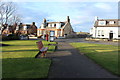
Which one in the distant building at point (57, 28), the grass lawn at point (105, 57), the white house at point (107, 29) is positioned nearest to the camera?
the grass lawn at point (105, 57)

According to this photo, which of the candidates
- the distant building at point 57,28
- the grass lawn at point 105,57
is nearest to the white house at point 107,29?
the distant building at point 57,28

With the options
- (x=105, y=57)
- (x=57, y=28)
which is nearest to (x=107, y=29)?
(x=57, y=28)

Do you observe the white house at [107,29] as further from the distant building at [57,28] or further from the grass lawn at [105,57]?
the grass lawn at [105,57]

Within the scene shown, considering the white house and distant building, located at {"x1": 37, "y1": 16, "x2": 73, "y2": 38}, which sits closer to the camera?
the white house

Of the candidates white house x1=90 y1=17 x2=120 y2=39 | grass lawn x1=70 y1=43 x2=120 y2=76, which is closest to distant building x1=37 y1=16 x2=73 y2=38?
white house x1=90 y1=17 x2=120 y2=39

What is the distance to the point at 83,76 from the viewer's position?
645 cm

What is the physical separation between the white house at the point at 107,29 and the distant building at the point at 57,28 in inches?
627

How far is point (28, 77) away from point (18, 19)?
61.4m

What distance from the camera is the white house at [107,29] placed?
50.8m

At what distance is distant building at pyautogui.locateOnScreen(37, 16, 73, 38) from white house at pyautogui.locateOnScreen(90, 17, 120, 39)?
52.2 ft

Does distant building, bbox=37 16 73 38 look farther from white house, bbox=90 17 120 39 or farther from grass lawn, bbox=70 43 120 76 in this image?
grass lawn, bbox=70 43 120 76

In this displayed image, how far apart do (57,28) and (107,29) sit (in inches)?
872

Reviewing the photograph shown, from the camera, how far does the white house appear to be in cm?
5081

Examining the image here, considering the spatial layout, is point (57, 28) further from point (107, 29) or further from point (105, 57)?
point (105, 57)
